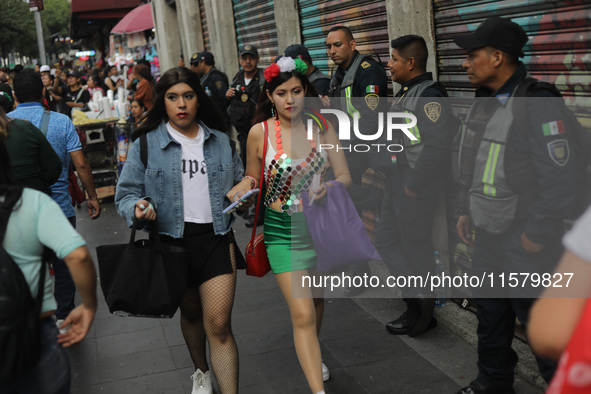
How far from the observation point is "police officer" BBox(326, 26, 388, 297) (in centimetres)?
590

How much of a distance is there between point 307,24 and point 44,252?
21.8 feet

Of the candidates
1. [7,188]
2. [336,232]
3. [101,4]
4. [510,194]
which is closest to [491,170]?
[510,194]

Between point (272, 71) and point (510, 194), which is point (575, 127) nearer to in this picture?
point (510, 194)

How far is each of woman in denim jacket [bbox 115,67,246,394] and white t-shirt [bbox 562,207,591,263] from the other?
281 centimetres

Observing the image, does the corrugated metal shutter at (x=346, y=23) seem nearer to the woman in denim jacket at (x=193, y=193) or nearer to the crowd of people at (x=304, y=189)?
the crowd of people at (x=304, y=189)

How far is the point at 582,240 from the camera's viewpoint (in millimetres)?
1606

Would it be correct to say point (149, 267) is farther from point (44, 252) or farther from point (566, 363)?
point (566, 363)

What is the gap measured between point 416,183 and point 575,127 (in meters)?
1.57

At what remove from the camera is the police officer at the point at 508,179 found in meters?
3.51

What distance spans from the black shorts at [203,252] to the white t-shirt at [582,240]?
9.29 ft

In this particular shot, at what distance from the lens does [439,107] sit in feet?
16.0

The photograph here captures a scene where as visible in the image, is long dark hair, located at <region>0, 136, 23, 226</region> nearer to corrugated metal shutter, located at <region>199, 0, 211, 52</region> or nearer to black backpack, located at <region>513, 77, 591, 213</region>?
black backpack, located at <region>513, 77, 591, 213</region>

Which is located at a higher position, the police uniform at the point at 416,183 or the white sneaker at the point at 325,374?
the police uniform at the point at 416,183

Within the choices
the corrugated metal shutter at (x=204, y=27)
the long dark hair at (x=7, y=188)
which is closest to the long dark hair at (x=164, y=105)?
the long dark hair at (x=7, y=188)
